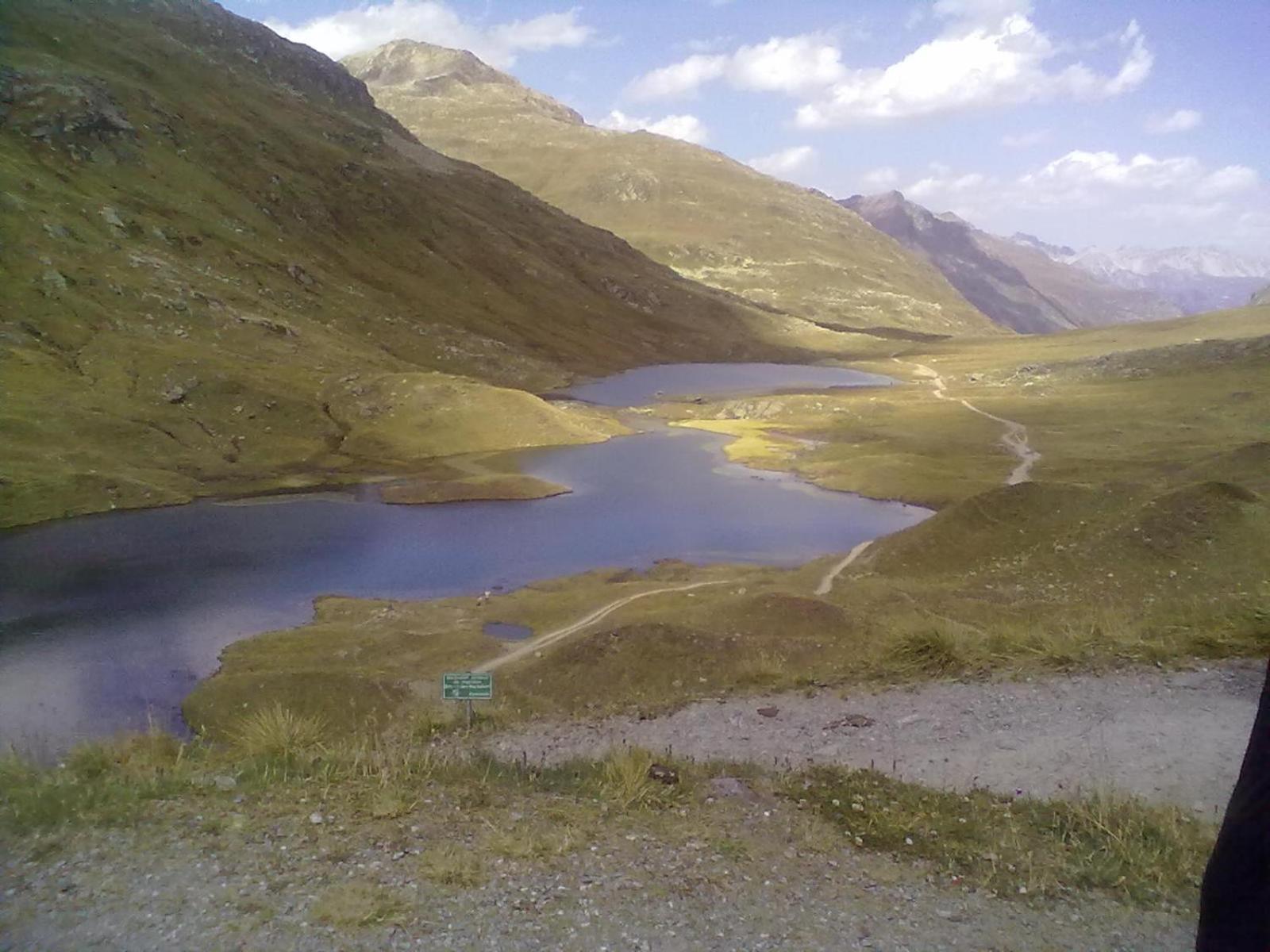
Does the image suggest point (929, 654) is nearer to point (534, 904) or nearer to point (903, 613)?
point (534, 904)

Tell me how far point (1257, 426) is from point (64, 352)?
115m

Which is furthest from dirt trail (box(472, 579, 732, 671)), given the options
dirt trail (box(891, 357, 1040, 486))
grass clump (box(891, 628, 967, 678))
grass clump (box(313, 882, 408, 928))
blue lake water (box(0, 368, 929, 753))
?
grass clump (box(313, 882, 408, 928))

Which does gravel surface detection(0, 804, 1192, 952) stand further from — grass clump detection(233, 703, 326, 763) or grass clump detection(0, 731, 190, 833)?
grass clump detection(233, 703, 326, 763)

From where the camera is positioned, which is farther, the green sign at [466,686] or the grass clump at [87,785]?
the green sign at [466,686]

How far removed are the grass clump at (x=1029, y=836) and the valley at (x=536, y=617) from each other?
52mm

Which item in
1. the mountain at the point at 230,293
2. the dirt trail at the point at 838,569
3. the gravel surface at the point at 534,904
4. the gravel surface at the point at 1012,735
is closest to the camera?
the gravel surface at the point at 534,904

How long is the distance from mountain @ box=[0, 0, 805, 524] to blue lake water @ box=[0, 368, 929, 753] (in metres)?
9.42

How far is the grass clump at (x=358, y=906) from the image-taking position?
7.52 m

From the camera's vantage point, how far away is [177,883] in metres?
8.16

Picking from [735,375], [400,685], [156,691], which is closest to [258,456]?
[156,691]

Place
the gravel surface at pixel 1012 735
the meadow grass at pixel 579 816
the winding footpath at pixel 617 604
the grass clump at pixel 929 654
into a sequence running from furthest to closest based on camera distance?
the winding footpath at pixel 617 604 < the grass clump at pixel 929 654 < the gravel surface at pixel 1012 735 < the meadow grass at pixel 579 816

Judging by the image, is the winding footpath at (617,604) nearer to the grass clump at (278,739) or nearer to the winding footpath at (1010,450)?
the winding footpath at (1010,450)

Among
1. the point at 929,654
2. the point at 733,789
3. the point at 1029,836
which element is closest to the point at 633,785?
the point at 733,789

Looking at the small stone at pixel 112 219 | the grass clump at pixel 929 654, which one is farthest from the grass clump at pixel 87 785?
the small stone at pixel 112 219
